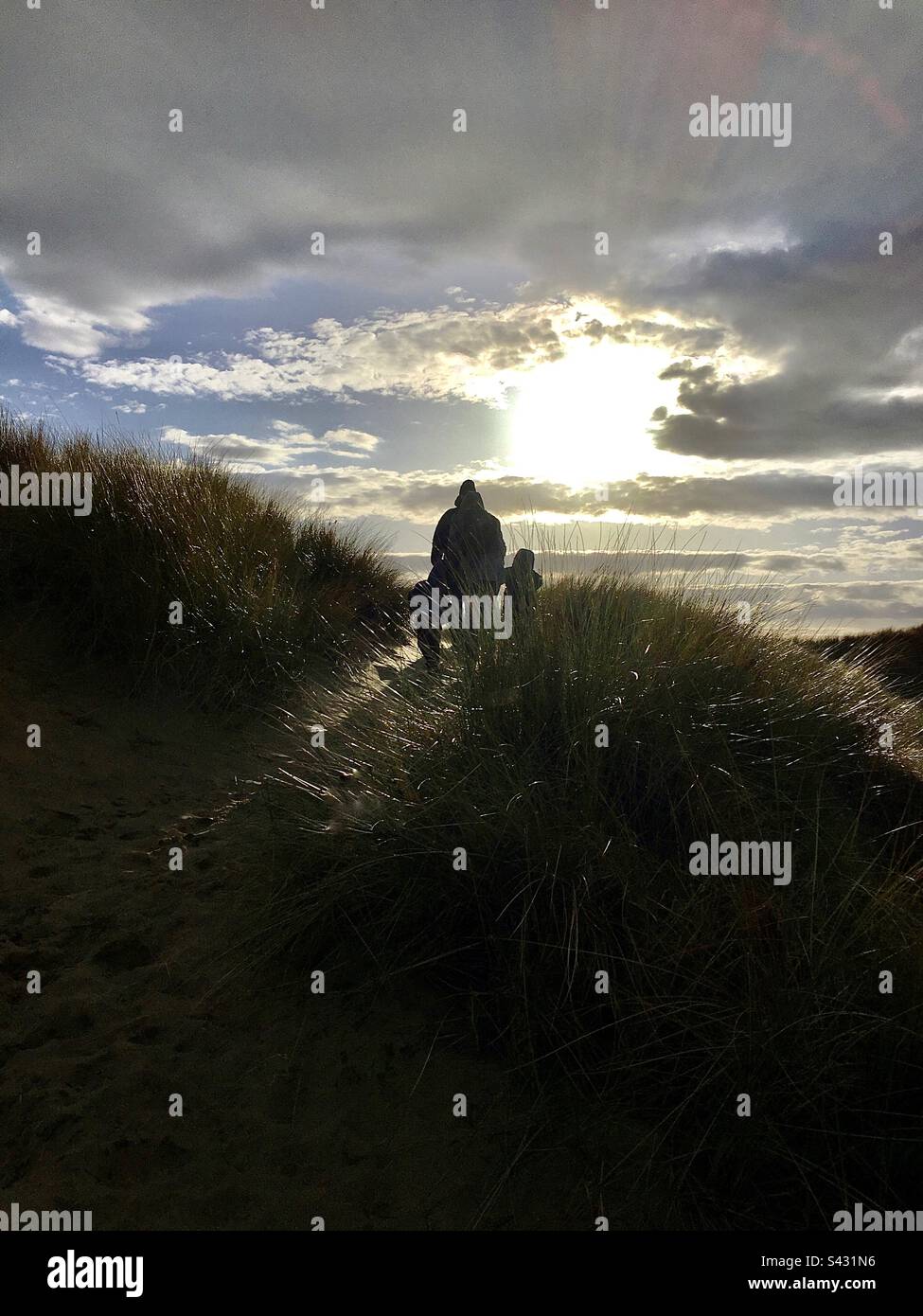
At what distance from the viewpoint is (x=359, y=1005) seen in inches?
120

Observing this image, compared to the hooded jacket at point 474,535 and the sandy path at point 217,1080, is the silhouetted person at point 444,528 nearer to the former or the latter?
the hooded jacket at point 474,535

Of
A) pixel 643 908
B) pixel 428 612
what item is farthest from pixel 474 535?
pixel 643 908

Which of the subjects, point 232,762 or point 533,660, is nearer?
point 533,660

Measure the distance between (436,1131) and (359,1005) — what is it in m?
0.56

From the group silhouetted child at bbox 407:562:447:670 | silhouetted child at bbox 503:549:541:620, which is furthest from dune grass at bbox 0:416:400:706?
silhouetted child at bbox 503:549:541:620

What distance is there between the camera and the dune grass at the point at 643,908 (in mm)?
2439

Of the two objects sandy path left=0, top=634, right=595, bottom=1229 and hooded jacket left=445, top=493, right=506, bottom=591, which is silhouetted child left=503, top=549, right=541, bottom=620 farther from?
sandy path left=0, top=634, right=595, bottom=1229

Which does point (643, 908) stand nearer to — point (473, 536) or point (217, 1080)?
point (217, 1080)

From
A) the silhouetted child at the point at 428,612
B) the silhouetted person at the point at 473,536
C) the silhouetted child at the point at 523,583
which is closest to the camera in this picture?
the silhouetted child at the point at 523,583

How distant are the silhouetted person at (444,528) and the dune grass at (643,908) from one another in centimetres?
357

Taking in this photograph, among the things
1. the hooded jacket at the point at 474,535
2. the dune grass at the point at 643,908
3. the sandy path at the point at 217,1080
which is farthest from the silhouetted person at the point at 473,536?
the sandy path at the point at 217,1080

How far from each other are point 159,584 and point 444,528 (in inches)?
105
